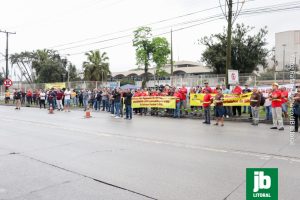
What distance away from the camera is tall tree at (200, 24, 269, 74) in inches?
1634

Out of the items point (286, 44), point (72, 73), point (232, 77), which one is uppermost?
point (286, 44)

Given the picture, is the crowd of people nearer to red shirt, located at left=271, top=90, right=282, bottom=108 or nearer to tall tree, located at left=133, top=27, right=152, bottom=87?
red shirt, located at left=271, top=90, right=282, bottom=108

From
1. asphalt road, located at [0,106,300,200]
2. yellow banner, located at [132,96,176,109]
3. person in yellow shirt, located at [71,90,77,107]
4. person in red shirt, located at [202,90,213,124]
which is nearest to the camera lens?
asphalt road, located at [0,106,300,200]

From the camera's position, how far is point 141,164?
673 cm

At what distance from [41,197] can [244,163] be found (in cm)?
416

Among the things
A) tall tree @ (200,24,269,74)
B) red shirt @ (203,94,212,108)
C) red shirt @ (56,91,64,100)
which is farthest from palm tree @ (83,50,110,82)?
red shirt @ (203,94,212,108)

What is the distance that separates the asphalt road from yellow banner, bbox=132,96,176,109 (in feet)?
24.5

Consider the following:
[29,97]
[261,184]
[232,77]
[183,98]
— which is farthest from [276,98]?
[29,97]

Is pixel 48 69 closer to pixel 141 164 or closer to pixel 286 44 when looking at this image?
pixel 286 44

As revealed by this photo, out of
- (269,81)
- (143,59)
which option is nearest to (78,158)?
(269,81)

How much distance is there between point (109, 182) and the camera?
18.1 feet

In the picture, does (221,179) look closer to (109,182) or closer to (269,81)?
(109,182)

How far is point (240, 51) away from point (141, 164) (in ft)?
123

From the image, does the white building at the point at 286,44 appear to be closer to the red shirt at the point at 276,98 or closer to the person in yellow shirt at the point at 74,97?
the person in yellow shirt at the point at 74,97
